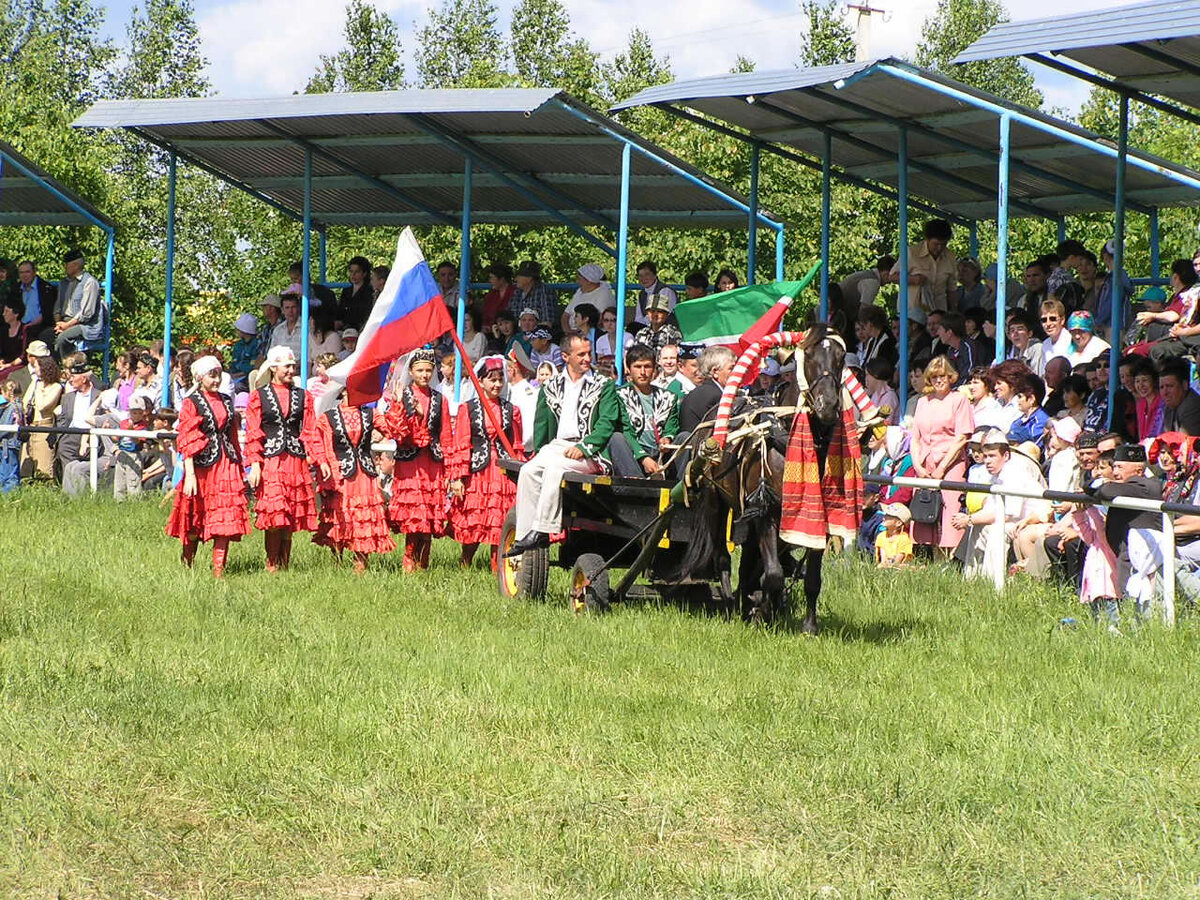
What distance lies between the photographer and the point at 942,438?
15.5m

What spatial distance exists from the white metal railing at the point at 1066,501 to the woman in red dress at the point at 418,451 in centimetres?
351

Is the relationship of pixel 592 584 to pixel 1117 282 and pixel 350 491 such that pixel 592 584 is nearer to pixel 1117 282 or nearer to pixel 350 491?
pixel 350 491

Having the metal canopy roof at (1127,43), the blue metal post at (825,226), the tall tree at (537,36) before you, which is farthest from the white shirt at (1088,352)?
the tall tree at (537,36)

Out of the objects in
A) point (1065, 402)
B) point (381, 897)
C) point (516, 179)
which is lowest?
point (381, 897)

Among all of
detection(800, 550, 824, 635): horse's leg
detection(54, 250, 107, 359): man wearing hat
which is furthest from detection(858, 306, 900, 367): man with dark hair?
detection(54, 250, 107, 359): man wearing hat

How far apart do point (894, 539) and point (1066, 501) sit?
11.7 ft

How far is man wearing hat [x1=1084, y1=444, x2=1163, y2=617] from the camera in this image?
11.4 metres

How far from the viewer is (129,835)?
6938 millimetres

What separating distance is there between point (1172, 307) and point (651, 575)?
522cm

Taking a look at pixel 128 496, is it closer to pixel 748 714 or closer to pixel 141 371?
pixel 141 371

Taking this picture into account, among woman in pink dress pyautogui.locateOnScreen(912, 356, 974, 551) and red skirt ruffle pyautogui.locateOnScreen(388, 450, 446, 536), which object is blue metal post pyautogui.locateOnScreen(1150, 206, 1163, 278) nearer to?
woman in pink dress pyautogui.locateOnScreen(912, 356, 974, 551)

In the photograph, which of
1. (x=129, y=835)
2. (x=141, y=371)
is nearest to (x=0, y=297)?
(x=141, y=371)

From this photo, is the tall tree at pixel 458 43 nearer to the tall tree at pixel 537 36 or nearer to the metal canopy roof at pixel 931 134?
the tall tree at pixel 537 36

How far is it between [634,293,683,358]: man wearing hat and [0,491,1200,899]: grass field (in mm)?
→ 6156
